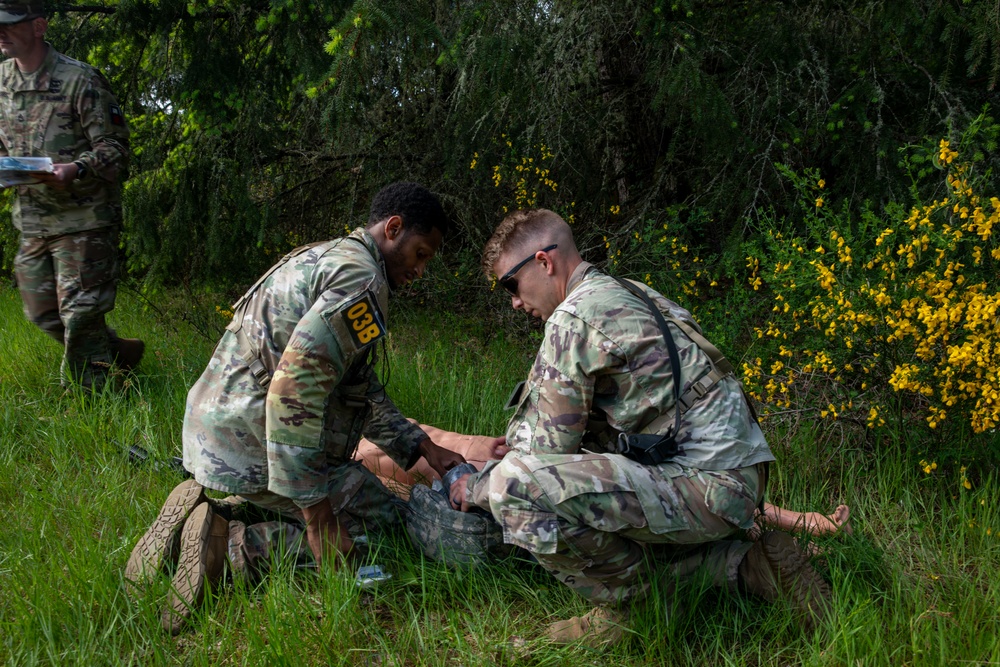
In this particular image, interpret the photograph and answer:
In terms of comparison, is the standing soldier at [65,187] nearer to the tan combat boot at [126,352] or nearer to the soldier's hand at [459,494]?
the tan combat boot at [126,352]

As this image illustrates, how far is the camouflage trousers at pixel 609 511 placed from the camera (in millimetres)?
2154

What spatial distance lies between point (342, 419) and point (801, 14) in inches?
141

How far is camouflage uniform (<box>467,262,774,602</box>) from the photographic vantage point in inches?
85.3

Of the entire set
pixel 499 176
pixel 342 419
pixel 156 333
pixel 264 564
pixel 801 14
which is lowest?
pixel 156 333

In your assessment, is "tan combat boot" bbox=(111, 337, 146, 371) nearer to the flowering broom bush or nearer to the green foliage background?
the green foliage background

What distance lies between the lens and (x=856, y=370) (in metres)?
3.25

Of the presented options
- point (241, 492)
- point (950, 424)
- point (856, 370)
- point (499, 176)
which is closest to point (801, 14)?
point (499, 176)

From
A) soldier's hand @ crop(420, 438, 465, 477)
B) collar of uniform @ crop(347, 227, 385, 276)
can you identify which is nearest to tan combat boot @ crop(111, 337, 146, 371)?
soldier's hand @ crop(420, 438, 465, 477)

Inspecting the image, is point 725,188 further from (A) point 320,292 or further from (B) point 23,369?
(B) point 23,369

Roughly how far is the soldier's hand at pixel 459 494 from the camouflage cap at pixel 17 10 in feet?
10.7

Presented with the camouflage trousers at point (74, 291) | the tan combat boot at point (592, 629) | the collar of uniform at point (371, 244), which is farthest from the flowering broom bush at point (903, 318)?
the camouflage trousers at point (74, 291)

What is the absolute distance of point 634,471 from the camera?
7.19ft

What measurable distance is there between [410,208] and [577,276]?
61cm

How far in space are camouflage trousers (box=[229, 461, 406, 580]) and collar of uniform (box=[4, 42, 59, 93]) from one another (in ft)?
9.04
